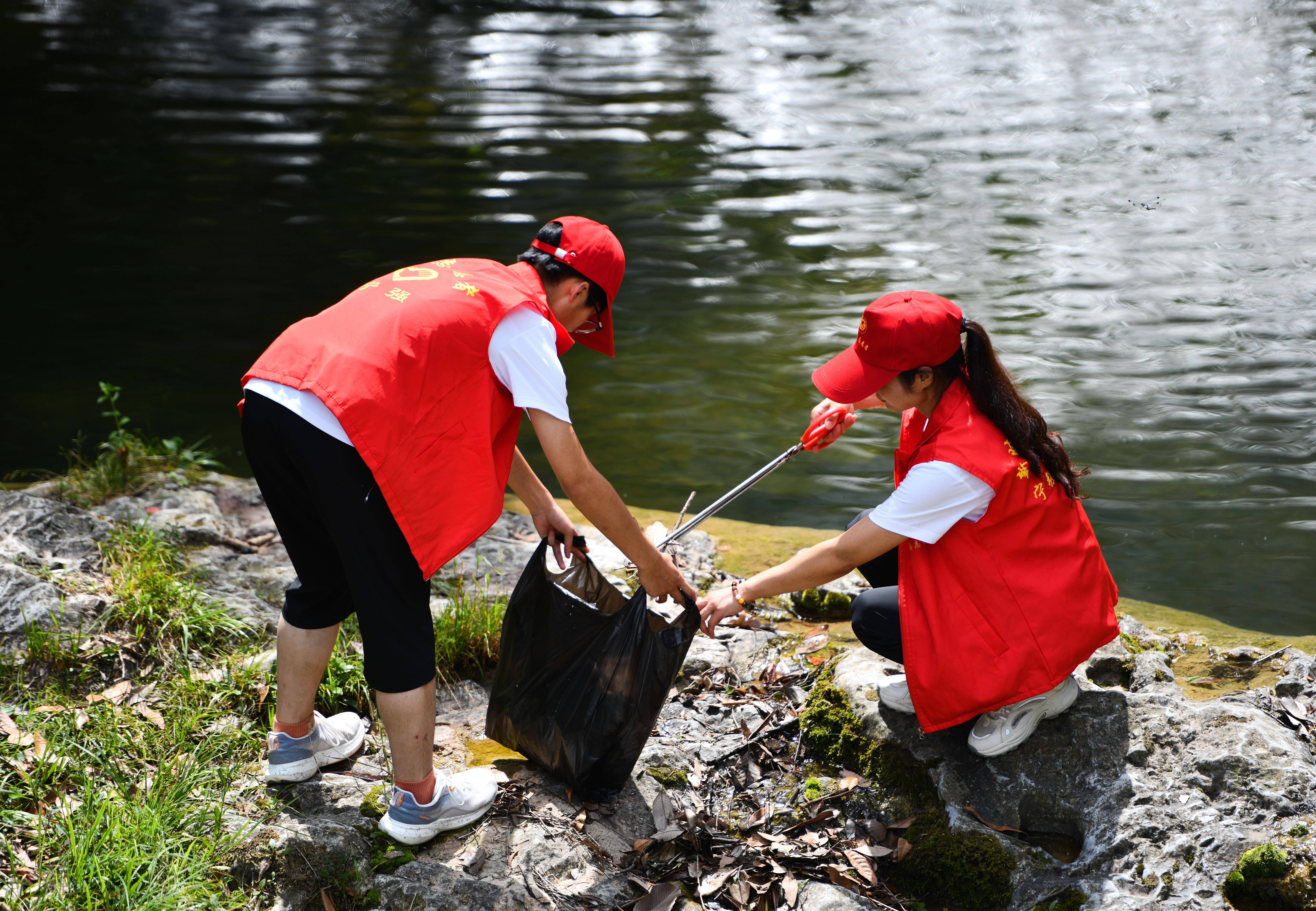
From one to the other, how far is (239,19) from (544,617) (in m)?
12.9

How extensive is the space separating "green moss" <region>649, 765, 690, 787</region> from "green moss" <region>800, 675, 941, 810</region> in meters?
0.39

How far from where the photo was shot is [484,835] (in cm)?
251

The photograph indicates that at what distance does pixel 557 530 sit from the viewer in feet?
8.86

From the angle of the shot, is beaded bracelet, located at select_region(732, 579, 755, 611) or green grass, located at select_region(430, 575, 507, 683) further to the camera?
green grass, located at select_region(430, 575, 507, 683)

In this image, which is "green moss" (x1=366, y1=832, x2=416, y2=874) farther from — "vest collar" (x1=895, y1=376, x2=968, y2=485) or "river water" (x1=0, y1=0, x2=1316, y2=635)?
"river water" (x1=0, y1=0, x2=1316, y2=635)

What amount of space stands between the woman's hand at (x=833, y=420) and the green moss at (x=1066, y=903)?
4.36 feet

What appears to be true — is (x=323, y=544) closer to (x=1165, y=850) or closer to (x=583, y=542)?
(x=583, y=542)

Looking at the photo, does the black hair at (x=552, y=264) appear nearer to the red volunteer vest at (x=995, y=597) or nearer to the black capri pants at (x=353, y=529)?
the black capri pants at (x=353, y=529)

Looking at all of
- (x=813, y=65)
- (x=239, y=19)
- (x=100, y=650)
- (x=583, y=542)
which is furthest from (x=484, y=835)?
(x=239, y=19)

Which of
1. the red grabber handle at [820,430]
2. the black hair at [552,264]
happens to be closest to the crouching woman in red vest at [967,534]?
the red grabber handle at [820,430]

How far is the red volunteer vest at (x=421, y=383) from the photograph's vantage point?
6.92 feet

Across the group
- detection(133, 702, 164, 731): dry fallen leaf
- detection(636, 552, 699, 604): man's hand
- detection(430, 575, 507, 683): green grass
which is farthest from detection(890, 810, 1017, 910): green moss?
detection(133, 702, 164, 731): dry fallen leaf

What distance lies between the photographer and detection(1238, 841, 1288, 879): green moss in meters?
2.20

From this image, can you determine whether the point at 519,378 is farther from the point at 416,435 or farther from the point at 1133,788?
the point at 1133,788
